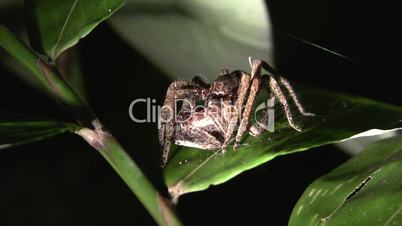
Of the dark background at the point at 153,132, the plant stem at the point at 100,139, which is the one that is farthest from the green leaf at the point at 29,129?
the dark background at the point at 153,132

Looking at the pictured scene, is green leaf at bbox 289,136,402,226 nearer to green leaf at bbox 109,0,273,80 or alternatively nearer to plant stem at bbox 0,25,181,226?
plant stem at bbox 0,25,181,226

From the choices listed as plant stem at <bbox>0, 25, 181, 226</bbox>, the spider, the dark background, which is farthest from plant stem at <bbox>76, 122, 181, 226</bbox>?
the dark background

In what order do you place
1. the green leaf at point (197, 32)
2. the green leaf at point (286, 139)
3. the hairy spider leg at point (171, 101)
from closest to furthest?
the green leaf at point (286, 139) < the hairy spider leg at point (171, 101) < the green leaf at point (197, 32)

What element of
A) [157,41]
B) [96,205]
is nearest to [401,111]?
[157,41]

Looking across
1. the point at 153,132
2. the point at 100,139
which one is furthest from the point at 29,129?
the point at 153,132

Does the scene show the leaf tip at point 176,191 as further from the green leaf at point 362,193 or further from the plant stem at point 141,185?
the green leaf at point 362,193

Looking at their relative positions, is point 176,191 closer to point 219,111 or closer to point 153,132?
point 219,111

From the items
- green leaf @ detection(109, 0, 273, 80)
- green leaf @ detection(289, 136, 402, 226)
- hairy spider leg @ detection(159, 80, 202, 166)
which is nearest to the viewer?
green leaf @ detection(289, 136, 402, 226)
